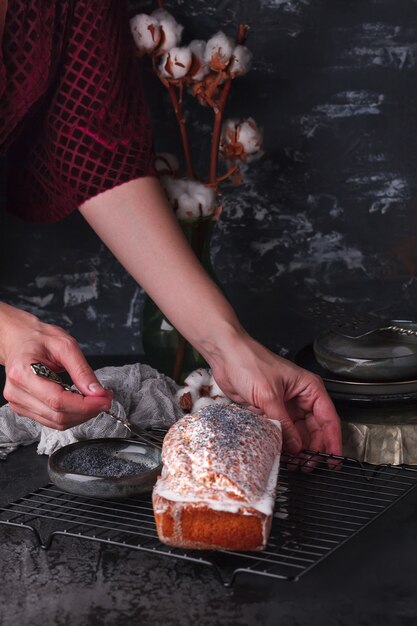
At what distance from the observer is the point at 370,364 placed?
1.48 metres

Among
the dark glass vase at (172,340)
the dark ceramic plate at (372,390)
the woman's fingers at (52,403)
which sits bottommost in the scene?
the dark glass vase at (172,340)

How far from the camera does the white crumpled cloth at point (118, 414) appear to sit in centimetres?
153

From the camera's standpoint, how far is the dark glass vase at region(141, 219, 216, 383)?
1869 mm

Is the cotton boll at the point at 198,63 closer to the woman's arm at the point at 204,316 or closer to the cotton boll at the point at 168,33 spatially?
the cotton boll at the point at 168,33

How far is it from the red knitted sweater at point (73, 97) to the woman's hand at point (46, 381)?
0.41 m

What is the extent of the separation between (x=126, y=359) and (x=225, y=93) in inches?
26.0

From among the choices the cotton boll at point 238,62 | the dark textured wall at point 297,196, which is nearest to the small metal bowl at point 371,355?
the dark textured wall at point 297,196

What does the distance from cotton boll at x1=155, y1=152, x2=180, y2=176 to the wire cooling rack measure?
0.68 m

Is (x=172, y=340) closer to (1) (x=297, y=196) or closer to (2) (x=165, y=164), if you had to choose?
(2) (x=165, y=164)

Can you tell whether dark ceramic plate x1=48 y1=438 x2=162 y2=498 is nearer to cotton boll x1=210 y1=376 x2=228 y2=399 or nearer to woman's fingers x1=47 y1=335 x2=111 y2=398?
woman's fingers x1=47 y1=335 x2=111 y2=398

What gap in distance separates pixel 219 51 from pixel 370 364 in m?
0.66

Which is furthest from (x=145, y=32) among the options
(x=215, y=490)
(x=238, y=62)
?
(x=215, y=490)

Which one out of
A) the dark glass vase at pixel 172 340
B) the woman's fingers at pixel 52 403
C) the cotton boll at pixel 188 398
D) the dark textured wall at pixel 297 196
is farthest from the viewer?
the dark textured wall at pixel 297 196

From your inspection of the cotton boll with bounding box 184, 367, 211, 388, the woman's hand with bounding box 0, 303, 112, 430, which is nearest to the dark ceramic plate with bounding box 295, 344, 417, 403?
the cotton boll with bounding box 184, 367, 211, 388
